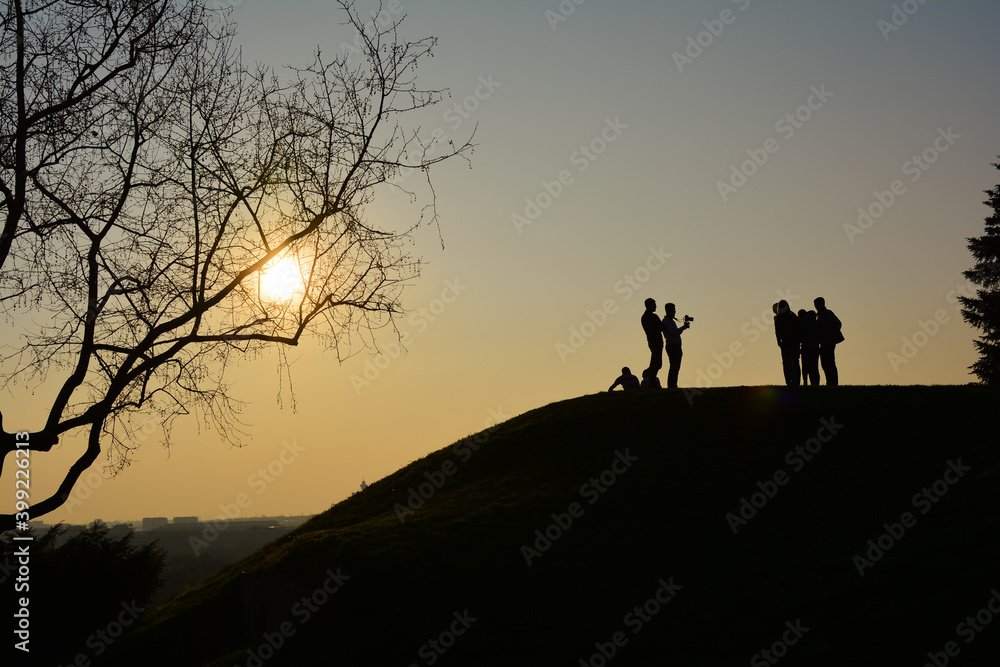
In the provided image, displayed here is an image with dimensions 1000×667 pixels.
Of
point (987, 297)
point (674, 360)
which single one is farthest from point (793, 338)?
point (987, 297)

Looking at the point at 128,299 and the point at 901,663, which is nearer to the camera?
the point at 901,663

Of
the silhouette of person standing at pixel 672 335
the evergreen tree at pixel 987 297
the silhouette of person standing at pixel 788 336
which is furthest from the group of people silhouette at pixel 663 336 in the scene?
the evergreen tree at pixel 987 297

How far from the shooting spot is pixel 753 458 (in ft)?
63.9

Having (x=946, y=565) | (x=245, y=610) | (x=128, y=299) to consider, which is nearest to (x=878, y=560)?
(x=946, y=565)

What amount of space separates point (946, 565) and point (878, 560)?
1093 mm

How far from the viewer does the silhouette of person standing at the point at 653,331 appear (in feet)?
74.6

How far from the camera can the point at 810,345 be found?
901 inches

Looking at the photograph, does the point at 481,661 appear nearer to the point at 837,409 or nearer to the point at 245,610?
the point at 245,610

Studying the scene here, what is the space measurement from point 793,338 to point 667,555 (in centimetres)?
992

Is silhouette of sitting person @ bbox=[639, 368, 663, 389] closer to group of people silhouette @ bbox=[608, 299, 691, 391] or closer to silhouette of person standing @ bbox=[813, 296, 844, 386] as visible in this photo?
group of people silhouette @ bbox=[608, 299, 691, 391]

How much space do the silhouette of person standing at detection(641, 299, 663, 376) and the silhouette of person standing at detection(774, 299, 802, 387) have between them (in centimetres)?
330

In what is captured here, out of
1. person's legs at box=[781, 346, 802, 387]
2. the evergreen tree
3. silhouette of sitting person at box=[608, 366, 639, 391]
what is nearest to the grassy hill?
person's legs at box=[781, 346, 802, 387]

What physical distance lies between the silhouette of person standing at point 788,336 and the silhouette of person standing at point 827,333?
2.07 feet

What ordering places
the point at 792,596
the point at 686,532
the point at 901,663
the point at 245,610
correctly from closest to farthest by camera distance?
the point at 901,663, the point at 792,596, the point at 686,532, the point at 245,610
